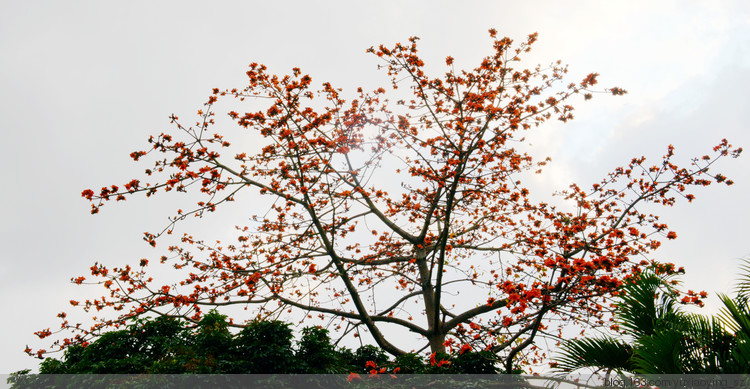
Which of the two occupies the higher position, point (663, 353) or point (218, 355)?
point (218, 355)

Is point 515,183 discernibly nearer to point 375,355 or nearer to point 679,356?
point 375,355

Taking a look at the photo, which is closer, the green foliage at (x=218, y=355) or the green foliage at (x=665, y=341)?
the green foliage at (x=665, y=341)

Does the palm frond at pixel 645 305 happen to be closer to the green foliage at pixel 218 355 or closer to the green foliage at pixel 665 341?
the green foliage at pixel 665 341

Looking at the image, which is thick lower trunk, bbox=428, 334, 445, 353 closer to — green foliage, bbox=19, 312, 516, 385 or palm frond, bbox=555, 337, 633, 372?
green foliage, bbox=19, 312, 516, 385

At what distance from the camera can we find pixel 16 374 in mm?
6750

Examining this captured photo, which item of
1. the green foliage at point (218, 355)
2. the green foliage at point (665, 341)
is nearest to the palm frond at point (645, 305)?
the green foliage at point (665, 341)

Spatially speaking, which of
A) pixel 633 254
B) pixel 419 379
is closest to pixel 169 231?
pixel 419 379

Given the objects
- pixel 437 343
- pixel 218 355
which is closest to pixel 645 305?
pixel 437 343

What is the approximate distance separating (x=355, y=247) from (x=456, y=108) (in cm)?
309

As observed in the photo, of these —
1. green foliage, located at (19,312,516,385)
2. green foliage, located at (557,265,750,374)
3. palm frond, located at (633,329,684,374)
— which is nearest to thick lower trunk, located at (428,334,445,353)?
green foliage, located at (19,312,516,385)

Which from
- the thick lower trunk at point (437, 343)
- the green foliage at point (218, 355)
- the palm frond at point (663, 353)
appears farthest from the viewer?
the thick lower trunk at point (437, 343)

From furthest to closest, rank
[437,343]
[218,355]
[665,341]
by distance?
1. [437,343]
2. [218,355]
3. [665,341]

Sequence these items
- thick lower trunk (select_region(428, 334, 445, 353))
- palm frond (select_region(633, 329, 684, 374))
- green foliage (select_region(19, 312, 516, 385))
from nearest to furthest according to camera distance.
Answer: palm frond (select_region(633, 329, 684, 374)) < green foliage (select_region(19, 312, 516, 385)) < thick lower trunk (select_region(428, 334, 445, 353))

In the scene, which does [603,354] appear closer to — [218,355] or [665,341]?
[665,341]
